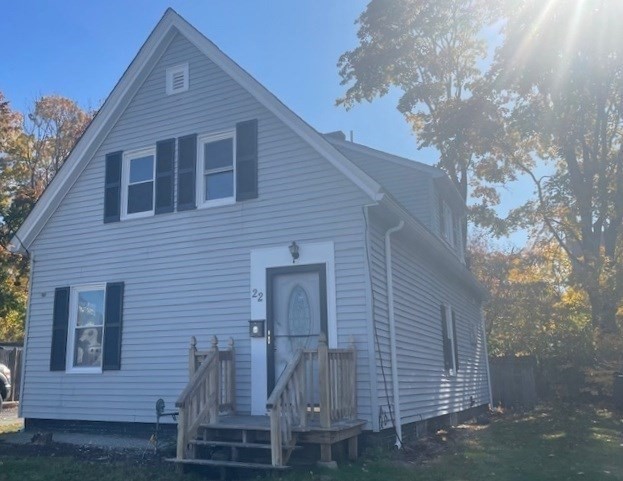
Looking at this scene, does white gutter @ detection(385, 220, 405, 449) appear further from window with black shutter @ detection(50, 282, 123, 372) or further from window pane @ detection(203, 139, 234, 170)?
window with black shutter @ detection(50, 282, 123, 372)

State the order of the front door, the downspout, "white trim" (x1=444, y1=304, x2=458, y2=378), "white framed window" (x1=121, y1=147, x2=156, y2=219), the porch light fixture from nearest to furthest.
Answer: the downspout
the front door
the porch light fixture
"white framed window" (x1=121, y1=147, x2=156, y2=219)
"white trim" (x1=444, y1=304, x2=458, y2=378)

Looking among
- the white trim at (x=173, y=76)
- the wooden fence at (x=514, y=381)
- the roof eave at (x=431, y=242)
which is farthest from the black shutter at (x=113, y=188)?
the wooden fence at (x=514, y=381)

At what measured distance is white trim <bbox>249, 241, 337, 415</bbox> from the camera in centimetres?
884

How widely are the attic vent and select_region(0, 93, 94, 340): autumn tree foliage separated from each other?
10.8 m

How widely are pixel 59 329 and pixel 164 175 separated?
132 inches

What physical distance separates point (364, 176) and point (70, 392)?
644cm

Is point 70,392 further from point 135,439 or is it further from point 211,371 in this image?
point 211,371

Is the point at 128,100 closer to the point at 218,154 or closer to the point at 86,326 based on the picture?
the point at 218,154

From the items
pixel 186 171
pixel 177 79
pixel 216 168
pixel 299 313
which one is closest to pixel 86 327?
pixel 186 171

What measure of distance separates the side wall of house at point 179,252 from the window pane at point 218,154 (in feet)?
0.91

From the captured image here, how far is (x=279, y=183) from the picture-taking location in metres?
9.73

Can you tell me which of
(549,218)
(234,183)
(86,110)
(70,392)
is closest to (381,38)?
(549,218)

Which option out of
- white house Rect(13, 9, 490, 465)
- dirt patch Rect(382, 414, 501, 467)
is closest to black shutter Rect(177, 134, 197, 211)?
white house Rect(13, 9, 490, 465)

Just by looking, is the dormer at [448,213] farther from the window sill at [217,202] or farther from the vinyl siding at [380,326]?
the window sill at [217,202]
